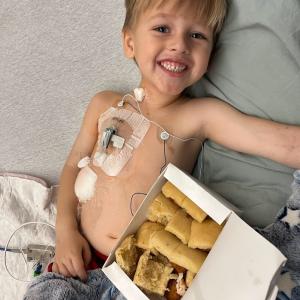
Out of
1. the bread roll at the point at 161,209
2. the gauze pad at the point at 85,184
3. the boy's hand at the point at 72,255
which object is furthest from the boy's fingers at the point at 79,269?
the bread roll at the point at 161,209

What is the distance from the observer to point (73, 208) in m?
1.18

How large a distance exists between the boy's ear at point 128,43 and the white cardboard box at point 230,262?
0.42 meters

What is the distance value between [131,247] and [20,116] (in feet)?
2.16

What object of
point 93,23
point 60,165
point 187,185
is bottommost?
point 60,165

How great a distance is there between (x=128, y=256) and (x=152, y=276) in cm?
7

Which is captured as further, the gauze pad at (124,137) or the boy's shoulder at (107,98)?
the boy's shoulder at (107,98)

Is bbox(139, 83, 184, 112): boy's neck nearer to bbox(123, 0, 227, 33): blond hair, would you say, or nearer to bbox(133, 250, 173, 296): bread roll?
bbox(123, 0, 227, 33): blond hair

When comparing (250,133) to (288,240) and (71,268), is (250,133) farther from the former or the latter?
(71,268)

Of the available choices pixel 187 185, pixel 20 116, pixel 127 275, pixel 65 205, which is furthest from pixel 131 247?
pixel 20 116

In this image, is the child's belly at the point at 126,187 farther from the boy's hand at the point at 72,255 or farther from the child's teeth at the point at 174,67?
the child's teeth at the point at 174,67

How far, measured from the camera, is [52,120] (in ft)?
4.30

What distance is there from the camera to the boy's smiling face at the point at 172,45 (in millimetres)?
977

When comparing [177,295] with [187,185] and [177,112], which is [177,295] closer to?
[187,185]

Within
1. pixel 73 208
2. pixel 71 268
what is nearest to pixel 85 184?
pixel 73 208
